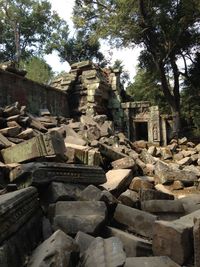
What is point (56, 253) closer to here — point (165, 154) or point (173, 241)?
point (173, 241)

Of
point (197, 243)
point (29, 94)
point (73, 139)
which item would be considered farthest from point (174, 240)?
point (29, 94)

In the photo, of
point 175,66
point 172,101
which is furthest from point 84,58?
point 172,101

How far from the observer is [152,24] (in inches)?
691

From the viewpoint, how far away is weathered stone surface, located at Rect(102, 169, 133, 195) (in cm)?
510

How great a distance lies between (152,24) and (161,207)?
49.4 feet

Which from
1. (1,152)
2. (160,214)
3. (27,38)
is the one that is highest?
(27,38)

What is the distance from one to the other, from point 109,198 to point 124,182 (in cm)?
184

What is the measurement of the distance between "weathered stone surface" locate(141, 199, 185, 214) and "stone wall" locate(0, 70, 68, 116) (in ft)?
22.0

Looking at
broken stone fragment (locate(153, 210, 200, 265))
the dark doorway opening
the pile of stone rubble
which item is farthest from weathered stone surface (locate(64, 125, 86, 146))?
the dark doorway opening

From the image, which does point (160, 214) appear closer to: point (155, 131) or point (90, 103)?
point (90, 103)

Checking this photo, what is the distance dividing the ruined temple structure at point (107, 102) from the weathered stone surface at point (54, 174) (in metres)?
10.3

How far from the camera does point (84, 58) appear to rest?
30.7 m

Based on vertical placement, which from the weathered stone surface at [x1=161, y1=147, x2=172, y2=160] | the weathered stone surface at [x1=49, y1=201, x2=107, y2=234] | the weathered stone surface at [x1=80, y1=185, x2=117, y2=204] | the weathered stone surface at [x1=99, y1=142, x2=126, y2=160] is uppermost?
the weathered stone surface at [x1=99, y1=142, x2=126, y2=160]

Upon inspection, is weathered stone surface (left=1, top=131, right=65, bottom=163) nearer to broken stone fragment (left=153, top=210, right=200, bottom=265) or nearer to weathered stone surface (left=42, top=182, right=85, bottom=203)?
weathered stone surface (left=42, top=182, right=85, bottom=203)
